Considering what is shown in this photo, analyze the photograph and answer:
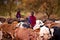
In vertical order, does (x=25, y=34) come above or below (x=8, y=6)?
below

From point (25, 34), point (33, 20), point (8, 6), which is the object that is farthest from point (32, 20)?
point (8, 6)

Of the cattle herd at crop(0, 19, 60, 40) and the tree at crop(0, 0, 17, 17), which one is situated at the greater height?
the tree at crop(0, 0, 17, 17)

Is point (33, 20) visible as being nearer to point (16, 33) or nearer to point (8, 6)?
point (16, 33)

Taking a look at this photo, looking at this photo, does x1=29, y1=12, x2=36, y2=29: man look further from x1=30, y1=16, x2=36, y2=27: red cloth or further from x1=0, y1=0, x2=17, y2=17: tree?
Answer: x1=0, y1=0, x2=17, y2=17: tree

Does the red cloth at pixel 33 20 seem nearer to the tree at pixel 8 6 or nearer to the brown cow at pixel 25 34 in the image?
the brown cow at pixel 25 34

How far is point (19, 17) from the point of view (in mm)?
3732

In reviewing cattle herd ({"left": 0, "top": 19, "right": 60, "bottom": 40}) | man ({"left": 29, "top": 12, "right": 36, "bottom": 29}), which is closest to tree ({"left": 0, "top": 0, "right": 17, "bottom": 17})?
cattle herd ({"left": 0, "top": 19, "right": 60, "bottom": 40})

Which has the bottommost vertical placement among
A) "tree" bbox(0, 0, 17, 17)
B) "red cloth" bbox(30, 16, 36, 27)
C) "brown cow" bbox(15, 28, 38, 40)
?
"brown cow" bbox(15, 28, 38, 40)

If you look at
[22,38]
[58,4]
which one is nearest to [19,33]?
[22,38]

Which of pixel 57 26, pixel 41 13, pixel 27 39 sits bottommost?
pixel 27 39

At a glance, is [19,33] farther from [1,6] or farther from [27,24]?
[1,6]

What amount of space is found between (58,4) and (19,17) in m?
0.86

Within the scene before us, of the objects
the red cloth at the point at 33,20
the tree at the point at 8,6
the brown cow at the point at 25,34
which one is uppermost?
the tree at the point at 8,6

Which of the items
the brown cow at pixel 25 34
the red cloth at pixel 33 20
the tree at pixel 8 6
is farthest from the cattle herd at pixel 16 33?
the tree at pixel 8 6
